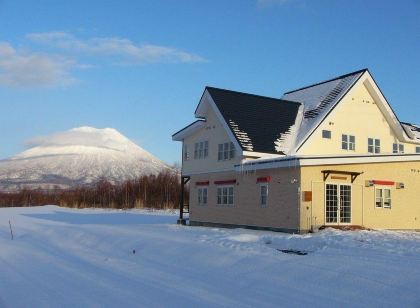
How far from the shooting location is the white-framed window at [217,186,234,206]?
87.1 ft

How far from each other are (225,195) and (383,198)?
8.04 m

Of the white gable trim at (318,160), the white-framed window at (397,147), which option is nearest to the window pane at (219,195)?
the white gable trim at (318,160)

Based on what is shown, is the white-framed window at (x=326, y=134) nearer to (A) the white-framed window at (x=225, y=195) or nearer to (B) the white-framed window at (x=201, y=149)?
(A) the white-framed window at (x=225, y=195)

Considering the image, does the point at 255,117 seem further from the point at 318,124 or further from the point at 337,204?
the point at 337,204

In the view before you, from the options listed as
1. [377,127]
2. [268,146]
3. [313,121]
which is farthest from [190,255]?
[377,127]

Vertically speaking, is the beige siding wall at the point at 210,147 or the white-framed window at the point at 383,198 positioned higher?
the beige siding wall at the point at 210,147

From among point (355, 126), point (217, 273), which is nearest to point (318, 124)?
point (355, 126)

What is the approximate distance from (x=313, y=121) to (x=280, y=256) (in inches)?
589

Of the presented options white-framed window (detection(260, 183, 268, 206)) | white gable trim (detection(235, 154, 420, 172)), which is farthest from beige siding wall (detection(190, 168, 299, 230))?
white gable trim (detection(235, 154, 420, 172))

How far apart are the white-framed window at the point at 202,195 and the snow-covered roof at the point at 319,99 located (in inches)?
239

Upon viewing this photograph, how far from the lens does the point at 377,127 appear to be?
29.4 m

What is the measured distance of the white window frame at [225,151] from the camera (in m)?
26.5

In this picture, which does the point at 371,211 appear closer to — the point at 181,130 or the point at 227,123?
the point at 227,123

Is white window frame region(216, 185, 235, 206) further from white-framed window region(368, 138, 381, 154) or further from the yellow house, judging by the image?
white-framed window region(368, 138, 381, 154)
